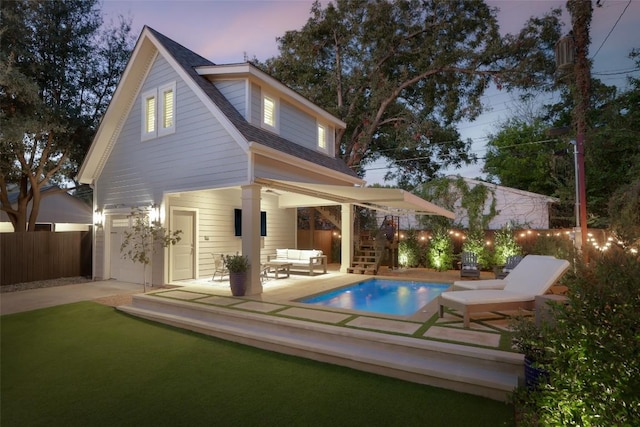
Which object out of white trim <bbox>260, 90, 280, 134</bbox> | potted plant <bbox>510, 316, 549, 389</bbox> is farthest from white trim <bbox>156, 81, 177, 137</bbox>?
potted plant <bbox>510, 316, 549, 389</bbox>

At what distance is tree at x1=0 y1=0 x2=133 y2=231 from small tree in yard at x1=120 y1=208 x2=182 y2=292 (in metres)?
5.03

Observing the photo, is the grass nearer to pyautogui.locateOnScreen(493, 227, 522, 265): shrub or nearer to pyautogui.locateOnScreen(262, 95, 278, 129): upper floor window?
pyautogui.locateOnScreen(262, 95, 278, 129): upper floor window

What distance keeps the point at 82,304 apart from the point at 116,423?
21.2 ft

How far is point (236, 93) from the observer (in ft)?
33.0

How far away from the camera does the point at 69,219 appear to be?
19688 mm

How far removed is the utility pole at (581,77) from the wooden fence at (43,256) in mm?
16711

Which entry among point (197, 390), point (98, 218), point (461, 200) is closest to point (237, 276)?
point (197, 390)

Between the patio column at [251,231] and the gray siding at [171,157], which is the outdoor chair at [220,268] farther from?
the patio column at [251,231]

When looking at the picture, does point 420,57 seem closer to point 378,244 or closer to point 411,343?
point 378,244

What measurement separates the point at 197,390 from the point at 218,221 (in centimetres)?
887

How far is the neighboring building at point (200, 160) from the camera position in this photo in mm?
9016

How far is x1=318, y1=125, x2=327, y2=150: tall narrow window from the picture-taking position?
1408cm

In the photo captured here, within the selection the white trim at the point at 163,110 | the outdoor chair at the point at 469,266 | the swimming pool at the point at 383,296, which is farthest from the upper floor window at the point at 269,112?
the outdoor chair at the point at 469,266

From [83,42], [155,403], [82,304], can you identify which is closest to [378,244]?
[82,304]
